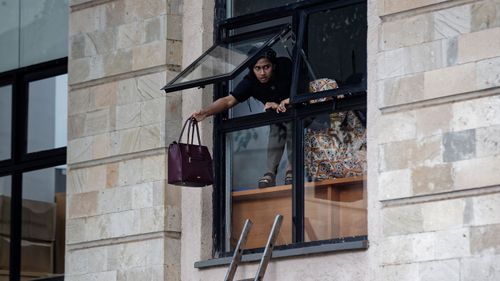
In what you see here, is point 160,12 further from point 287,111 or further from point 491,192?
point 491,192

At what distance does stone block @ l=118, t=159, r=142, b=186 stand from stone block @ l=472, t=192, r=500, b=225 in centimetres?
390

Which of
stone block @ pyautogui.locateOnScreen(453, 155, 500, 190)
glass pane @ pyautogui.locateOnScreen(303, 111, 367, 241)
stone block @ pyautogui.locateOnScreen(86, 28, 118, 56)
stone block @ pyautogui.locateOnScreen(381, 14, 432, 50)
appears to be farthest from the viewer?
stone block @ pyautogui.locateOnScreen(86, 28, 118, 56)

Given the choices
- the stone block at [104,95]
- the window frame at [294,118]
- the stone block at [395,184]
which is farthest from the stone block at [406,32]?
Result: the stone block at [104,95]

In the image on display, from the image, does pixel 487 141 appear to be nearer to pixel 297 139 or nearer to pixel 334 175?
pixel 334 175

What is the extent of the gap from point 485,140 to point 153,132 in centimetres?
384

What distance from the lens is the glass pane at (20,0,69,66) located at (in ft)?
57.2

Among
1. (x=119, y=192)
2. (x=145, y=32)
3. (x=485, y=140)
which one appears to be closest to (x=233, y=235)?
(x=119, y=192)

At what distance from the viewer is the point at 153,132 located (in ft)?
50.4

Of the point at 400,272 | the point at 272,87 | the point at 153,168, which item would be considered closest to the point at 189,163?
the point at 153,168

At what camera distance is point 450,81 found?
13062mm

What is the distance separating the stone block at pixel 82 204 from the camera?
15742 millimetres

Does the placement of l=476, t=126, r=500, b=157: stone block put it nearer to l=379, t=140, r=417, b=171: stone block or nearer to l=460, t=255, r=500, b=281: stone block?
l=379, t=140, r=417, b=171: stone block

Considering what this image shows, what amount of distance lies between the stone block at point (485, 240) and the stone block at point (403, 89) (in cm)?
130

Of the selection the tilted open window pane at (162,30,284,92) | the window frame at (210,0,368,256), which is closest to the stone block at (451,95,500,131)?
the window frame at (210,0,368,256)
